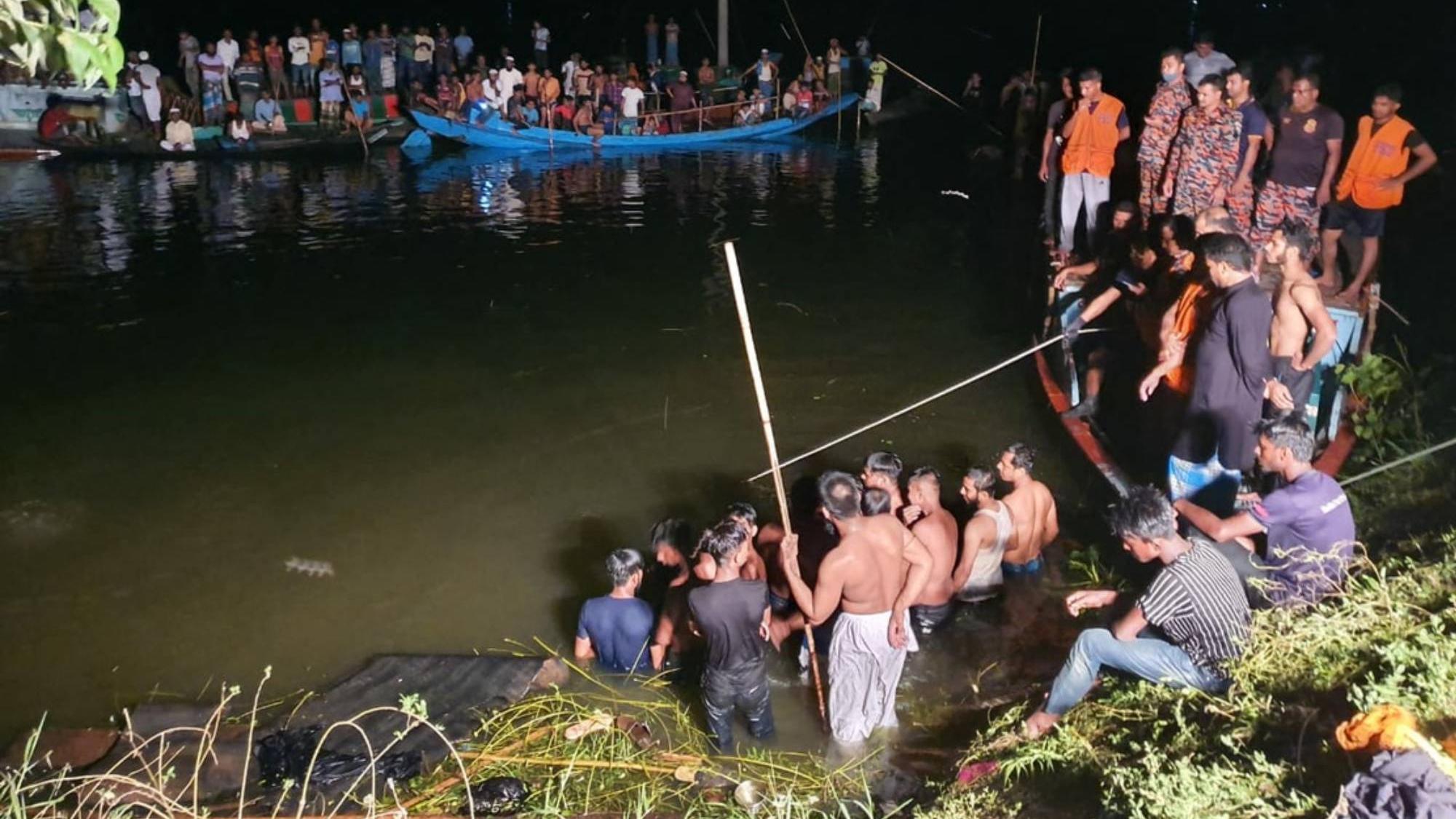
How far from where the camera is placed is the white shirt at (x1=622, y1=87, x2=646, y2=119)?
94.2 feet

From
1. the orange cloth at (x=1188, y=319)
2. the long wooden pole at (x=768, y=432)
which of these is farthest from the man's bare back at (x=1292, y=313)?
the long wooden pole at (x=768, y=432)

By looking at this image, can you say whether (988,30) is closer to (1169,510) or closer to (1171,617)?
(1169,510)

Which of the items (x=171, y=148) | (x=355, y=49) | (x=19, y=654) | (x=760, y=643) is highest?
(x=355, y=49)

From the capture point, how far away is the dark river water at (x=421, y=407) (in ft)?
23.4

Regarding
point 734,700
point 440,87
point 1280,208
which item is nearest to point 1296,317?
point 1280,208

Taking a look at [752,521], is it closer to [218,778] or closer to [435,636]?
[435,636]

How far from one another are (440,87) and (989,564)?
2453 cm

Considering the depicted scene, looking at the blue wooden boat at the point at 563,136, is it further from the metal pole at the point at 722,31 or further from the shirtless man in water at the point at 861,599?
the shirtless man in water at the point at 861,599

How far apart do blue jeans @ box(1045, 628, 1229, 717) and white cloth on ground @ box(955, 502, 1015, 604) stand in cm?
166

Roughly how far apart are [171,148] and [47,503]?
62.5 ft

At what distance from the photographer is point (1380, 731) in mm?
3289

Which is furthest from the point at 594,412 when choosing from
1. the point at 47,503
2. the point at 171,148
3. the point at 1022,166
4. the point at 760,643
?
the point at 171,148

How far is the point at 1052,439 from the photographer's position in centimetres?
949

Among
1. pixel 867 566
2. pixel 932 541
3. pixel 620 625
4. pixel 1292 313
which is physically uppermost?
pixel 1292 313
